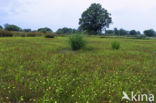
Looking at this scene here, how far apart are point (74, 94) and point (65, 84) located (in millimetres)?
478

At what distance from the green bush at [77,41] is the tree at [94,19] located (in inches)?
1302

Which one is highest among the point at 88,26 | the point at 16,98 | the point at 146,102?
the point at 88,26

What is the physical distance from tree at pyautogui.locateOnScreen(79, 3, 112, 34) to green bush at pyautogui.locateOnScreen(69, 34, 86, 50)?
109ft

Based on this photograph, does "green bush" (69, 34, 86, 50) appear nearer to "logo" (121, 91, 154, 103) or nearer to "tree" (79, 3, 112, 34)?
"logo" (121, 91, 154, 103)

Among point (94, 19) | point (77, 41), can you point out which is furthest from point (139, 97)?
point (94, 19)

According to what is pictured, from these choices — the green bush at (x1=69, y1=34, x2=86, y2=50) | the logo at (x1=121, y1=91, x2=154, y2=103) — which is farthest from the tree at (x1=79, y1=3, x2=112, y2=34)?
the logo at (x1=121, y1=91, x2=154, y2=103)

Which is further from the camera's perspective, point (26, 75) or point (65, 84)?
point (26, 75)

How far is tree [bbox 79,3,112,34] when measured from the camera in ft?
134

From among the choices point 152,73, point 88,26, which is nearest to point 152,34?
point 88,26

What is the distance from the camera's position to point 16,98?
2219mm

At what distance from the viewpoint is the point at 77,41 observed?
8.12m

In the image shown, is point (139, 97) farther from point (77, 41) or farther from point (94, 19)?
point (94, 19)

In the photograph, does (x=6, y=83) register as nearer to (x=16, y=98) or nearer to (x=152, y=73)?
(x=16, y=98)

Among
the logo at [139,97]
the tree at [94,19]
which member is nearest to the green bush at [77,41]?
the logo at [139,97]
